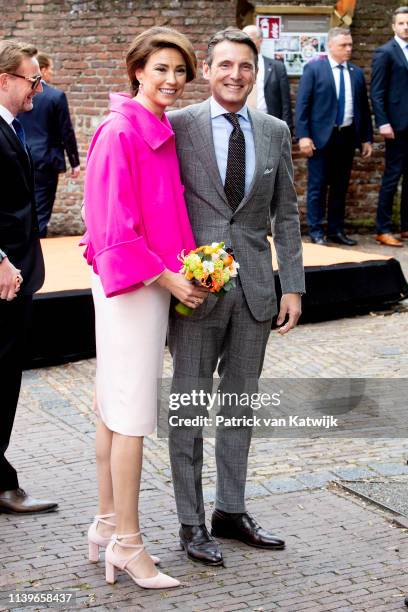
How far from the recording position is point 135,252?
414cm

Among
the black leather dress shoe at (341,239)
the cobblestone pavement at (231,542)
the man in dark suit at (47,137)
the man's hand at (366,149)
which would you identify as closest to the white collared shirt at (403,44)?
the man's hand at (366,149)

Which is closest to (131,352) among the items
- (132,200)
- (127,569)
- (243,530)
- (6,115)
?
(132,200)

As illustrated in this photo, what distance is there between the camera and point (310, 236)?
39.8 feet

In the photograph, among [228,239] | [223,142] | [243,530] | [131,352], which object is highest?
[223,142]

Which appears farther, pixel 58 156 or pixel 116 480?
pixel 58 156

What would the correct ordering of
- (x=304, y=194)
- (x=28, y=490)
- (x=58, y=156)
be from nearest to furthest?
(x=28, y=490), (x=58, y=156), (x=304, y=194)

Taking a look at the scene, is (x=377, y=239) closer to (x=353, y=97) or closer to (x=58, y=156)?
(x=353, y=97)

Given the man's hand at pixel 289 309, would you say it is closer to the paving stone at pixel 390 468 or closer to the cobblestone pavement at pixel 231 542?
the cobblestone pavement at pixel 231 542

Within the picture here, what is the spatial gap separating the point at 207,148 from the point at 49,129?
668 centimetres

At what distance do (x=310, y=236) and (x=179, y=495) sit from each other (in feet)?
25.4

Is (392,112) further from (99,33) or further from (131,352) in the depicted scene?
(131,352)

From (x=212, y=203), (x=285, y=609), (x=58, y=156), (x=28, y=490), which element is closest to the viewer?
(x=285, y=609)

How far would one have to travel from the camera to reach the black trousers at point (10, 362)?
5.14 metres

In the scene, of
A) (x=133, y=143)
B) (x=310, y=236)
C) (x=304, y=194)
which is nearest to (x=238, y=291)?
(x=133, y=143)
